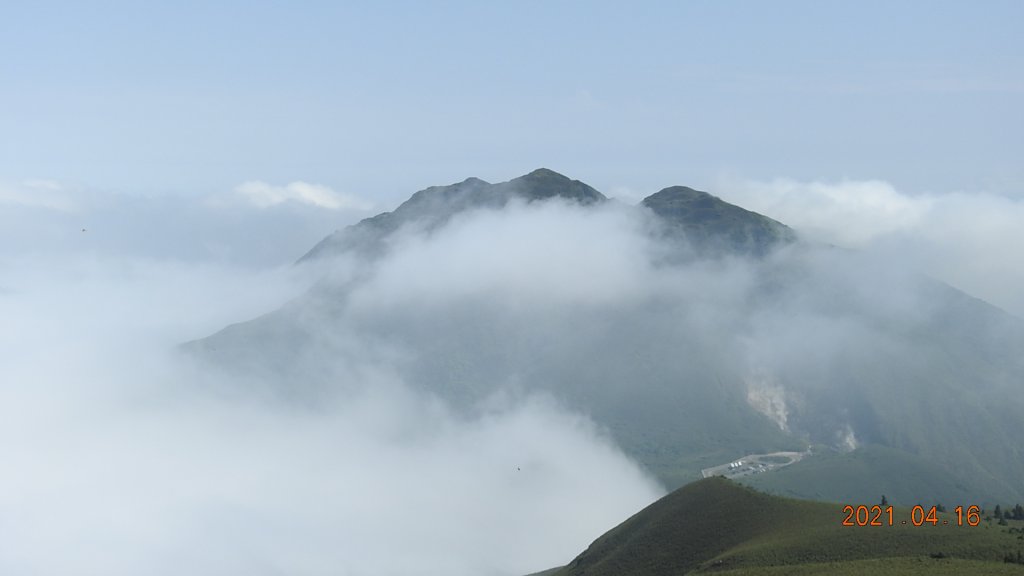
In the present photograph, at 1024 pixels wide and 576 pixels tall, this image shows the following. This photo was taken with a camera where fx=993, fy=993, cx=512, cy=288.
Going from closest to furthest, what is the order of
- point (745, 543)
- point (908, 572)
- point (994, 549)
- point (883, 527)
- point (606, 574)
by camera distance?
point (908, 572)
point (994, 549)
point (883, 527)
point (745, 543)
point (606, 574)

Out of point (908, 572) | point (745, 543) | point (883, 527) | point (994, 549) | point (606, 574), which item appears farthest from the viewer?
point (606, 574)

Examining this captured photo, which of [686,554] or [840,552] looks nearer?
[840,552]

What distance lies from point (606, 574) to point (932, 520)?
62.2 metres

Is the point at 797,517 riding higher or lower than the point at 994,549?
higher

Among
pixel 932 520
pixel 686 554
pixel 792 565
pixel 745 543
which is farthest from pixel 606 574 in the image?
pixel 932 520

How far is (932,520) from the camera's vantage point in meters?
174

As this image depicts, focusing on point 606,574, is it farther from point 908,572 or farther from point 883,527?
point 908,572
